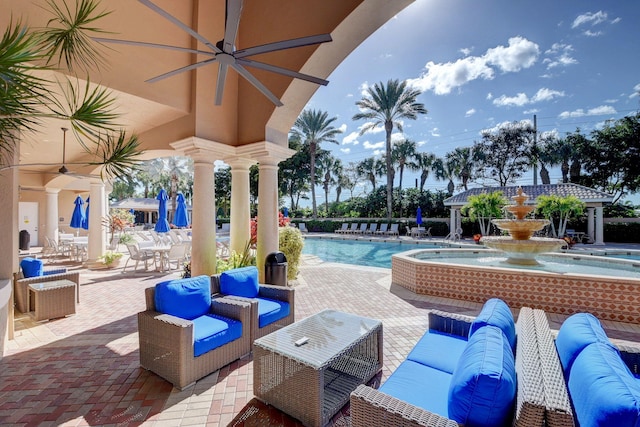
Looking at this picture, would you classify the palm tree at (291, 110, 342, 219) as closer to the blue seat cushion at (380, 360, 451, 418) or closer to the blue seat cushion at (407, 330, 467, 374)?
the blue seat cushion at (407, 330, 467, 374)

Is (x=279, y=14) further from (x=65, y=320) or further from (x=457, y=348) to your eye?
(x=65, y=320)

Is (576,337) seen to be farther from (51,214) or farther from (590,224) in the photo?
(590,224)

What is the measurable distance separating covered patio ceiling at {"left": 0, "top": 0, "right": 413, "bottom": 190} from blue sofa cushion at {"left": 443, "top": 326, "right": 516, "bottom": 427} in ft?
15.0

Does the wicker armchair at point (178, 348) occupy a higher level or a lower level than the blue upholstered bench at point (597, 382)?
lower

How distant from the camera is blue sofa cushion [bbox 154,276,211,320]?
3.37 m

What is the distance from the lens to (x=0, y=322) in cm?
359

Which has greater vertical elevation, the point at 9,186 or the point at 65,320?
the point at 9,186

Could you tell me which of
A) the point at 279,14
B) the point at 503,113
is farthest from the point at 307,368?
the point at 503,113

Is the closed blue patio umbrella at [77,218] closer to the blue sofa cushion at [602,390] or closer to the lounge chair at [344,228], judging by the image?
the lounge chair at [344,228]

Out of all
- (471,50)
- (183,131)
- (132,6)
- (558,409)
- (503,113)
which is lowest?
(558,409)

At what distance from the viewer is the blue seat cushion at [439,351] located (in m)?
2.46

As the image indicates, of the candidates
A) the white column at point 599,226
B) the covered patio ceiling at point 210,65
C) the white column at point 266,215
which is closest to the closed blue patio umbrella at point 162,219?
the covered patio ceiling at point 210,65

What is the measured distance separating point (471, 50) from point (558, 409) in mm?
26174

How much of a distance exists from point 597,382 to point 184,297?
3.67m
